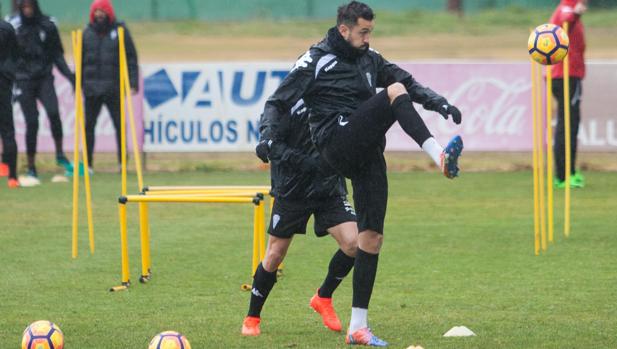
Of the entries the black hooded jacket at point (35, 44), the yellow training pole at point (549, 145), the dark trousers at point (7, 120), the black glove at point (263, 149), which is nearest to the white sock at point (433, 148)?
the black glove at point (263, 149)

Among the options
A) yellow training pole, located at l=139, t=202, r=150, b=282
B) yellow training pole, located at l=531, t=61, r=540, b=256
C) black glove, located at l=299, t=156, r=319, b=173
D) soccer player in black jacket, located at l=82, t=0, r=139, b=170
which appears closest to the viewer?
black glove, located at l=299, t=156, r=319, b=173

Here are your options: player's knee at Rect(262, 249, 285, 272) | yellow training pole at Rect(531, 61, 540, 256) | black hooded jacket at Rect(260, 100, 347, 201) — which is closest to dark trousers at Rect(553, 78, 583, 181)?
yellow training pole at Rect(531, 61, 540, 256)

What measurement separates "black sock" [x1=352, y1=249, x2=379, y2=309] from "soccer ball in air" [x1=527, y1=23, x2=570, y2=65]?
10.5ft

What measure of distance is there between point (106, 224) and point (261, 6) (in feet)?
97.7

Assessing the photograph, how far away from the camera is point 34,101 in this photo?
17156 mm

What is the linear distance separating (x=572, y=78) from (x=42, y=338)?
10030mm

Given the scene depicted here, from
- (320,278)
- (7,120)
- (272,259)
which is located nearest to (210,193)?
(320,278)

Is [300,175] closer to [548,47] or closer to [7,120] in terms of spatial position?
[548,47]

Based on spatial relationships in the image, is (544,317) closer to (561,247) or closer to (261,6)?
(561,247)

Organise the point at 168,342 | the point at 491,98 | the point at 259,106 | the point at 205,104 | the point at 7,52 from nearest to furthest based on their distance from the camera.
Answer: the point at 168,342
the point at 7,52
the point at 491,98
the point at 259,106
the point at 205,104

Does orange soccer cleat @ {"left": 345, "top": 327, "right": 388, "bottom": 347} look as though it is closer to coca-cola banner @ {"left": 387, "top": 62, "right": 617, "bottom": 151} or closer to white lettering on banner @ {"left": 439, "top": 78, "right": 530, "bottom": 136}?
coca-cola banner @ {"left": 387, "top": 62, "right": 617, "bottom": 151}

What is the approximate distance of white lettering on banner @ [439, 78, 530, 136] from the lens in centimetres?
1825

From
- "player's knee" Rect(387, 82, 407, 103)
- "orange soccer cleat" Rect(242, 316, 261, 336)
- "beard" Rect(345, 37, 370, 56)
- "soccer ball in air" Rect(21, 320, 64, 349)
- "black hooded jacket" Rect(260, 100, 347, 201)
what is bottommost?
"orange soccer cleat" Rect(242, 316, 261, 336)

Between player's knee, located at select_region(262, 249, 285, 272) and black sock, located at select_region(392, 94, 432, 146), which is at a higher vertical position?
black sock, located at select_region(392, 94, 432, 146)
